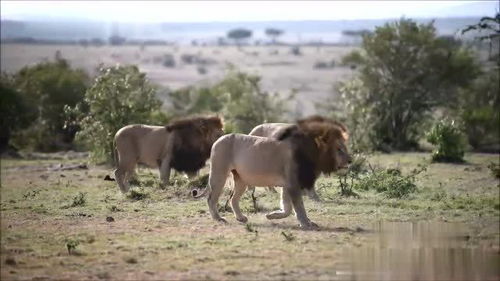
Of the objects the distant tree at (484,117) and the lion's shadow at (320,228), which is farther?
the distant tree at (484,117)

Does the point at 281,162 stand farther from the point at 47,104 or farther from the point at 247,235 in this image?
the point at 47,104

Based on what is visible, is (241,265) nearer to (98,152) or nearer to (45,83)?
(98,152)

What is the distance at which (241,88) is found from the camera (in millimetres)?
39438

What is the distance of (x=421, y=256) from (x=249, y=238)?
100 inches

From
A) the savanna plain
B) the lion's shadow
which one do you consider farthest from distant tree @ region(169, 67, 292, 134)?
the lion's shadow

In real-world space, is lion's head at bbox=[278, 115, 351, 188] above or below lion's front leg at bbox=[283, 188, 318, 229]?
above

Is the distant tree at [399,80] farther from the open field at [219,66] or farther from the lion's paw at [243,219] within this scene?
the open field at [219,66]

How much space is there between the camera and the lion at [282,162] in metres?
13.3

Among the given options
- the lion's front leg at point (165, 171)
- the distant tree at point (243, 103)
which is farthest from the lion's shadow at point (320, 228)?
the distant tree at point (243, 103)

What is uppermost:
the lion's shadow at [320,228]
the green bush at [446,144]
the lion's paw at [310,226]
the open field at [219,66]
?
the lion's paw at [310,226]

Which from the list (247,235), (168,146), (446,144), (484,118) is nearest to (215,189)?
(247,235)

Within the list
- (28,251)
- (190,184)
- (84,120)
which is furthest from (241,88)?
(28,251)

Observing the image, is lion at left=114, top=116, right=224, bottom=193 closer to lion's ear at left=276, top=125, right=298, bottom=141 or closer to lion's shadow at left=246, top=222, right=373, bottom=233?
lion's ear at left=276, top=125, right=298, bottom=141

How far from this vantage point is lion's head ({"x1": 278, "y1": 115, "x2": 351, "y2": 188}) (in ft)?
43.9
